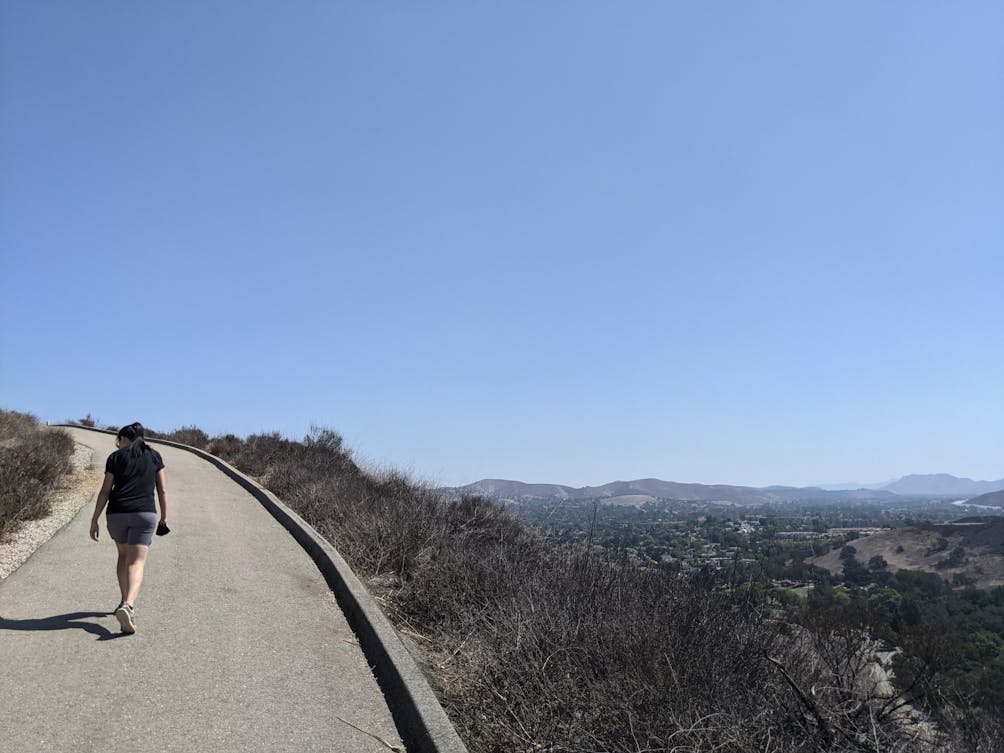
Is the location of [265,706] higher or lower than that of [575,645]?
lower

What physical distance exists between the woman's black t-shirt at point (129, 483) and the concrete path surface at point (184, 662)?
0.99m

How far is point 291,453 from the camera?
18.8 meters

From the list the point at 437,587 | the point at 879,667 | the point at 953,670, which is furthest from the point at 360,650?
the point at 953,670

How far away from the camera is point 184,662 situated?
4.81 metres

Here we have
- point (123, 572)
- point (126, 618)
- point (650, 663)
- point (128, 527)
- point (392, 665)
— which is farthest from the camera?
point (128, 527)

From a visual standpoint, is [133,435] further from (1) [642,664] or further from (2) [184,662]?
(1) [642,664]

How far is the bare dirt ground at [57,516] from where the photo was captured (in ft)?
24.5

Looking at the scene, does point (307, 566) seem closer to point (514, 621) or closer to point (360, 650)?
point (360, 650)

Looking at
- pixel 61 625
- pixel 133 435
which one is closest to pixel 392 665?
pixel 61 625

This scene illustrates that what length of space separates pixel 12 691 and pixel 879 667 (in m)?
6.58

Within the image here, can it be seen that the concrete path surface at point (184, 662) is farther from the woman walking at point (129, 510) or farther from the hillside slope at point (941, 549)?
the hillside slope at point (941, 549)

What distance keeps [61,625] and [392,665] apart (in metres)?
3.06

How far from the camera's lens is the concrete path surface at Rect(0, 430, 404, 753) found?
3796 mm

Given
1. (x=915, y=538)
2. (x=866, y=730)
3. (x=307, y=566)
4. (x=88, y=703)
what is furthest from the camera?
(x=915, y=538)
